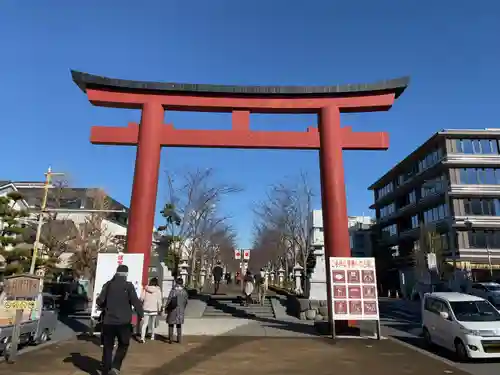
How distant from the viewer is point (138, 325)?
10375 millimetres

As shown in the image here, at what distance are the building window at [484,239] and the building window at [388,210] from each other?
48.6 ft

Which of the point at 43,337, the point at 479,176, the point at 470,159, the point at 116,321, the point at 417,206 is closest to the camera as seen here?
the point at 116,321

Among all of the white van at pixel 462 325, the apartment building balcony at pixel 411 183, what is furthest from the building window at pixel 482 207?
the white van at pixel 462 325

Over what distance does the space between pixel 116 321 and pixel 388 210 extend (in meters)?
53.2

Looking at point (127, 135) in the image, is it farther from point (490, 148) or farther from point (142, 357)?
point (490, 148)

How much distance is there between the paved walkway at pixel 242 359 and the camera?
23.0 feet

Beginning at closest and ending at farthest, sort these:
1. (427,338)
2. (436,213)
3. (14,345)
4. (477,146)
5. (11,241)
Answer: (14,345) < (427,338) < (11,241) < (477,146) < (436,213)

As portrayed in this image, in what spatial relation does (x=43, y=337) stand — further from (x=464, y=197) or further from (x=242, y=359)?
(x=464, y=197)

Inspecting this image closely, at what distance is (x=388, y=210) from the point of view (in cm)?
5425

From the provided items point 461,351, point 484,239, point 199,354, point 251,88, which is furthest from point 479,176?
point 199,354

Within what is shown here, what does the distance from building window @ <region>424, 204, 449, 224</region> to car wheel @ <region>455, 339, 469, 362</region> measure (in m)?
32.5

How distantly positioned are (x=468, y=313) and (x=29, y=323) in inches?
433

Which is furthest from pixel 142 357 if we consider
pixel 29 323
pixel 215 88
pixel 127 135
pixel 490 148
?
pixel 490 148

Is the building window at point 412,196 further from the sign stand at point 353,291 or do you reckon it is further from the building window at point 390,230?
the sign stand at point 353,291
